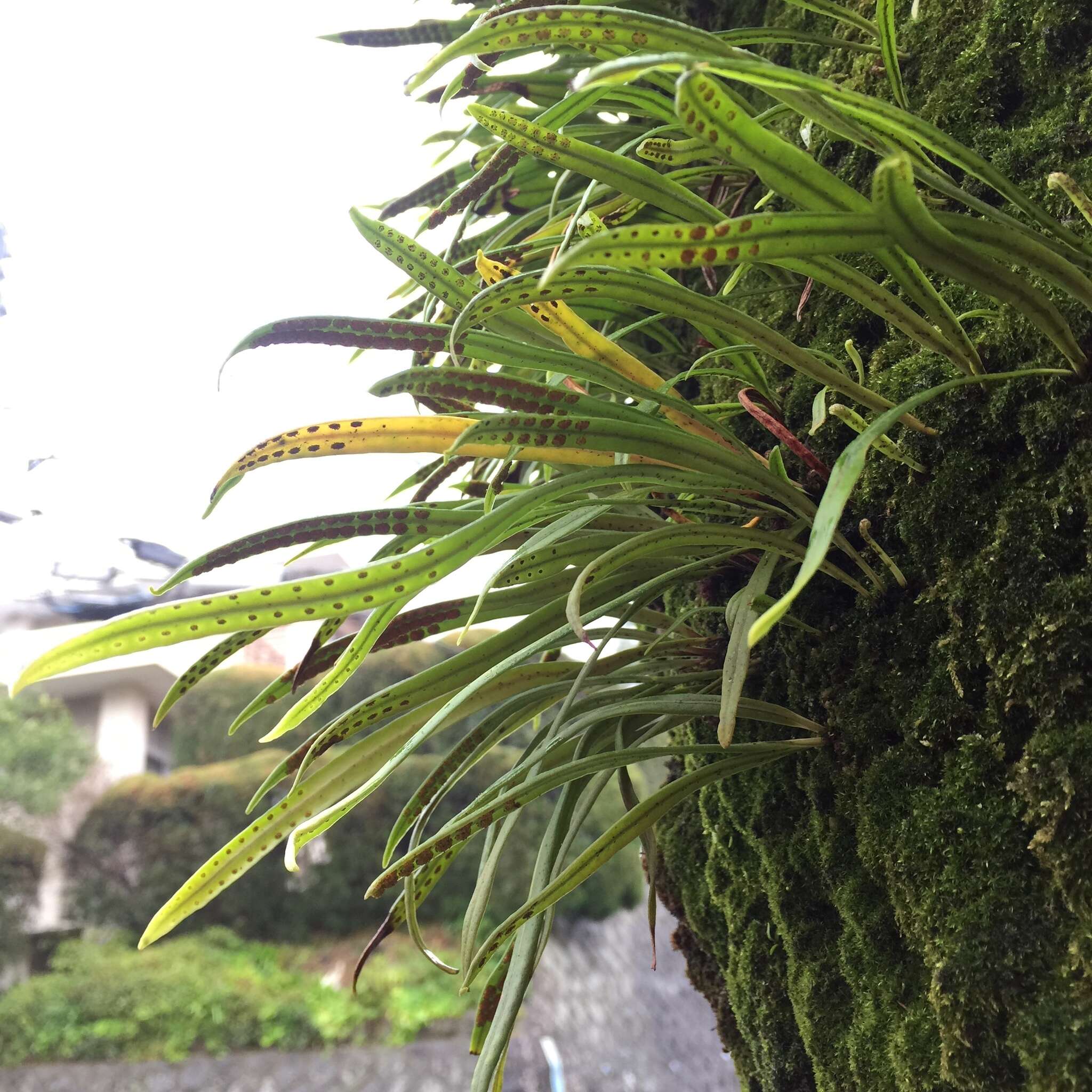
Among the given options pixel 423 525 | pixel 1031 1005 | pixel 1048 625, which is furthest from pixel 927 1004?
pixel 423 525

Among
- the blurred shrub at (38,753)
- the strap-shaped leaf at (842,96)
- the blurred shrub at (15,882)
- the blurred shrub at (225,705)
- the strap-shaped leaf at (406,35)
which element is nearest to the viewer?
the strap-shaped leaf at (842,96)

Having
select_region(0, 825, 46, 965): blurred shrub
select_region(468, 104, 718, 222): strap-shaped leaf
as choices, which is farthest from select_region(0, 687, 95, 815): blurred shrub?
select_region(468, 104, 718, 222): strap-shaped leaf

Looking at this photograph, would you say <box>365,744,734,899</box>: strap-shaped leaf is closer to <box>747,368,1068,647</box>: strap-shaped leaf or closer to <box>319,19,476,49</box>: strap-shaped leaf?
<box>747,368,1068,647</box>: strap-shaped leaf

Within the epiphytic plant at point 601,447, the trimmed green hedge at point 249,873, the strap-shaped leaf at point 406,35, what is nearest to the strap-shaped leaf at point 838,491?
the epiphytic plant at point 601,447

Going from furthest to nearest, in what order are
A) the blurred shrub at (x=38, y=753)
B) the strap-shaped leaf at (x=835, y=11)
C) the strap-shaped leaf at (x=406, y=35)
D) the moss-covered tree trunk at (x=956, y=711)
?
the blurred shrub at (x=38, y=753) < the strap-shaped leaf at (x=406, y=35) < the strap-shaped leaf at (x=835, y=11) < the moss-covered tree trunk at (x=956, y=711)

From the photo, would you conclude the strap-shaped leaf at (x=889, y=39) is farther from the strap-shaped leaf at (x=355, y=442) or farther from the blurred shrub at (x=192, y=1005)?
the blurred shrub at (x=192, y=1005)

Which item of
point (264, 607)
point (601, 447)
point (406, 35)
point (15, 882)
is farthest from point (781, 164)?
point (15, 882)

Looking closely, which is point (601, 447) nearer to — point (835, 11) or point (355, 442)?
point (355, 442)

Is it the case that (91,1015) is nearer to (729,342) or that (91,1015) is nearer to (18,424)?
(18,424)
